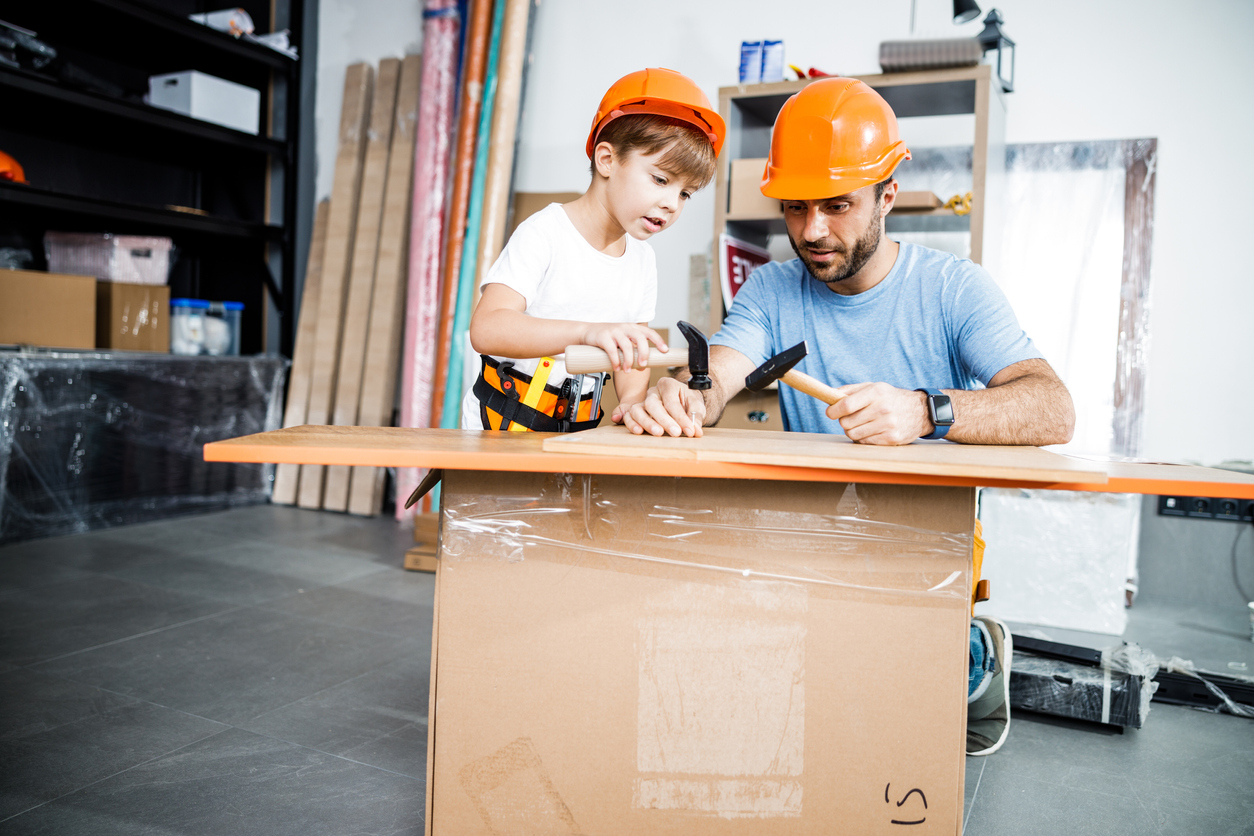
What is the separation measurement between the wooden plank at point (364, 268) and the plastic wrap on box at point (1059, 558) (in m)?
3.07

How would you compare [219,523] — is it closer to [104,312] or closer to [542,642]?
[104,312]

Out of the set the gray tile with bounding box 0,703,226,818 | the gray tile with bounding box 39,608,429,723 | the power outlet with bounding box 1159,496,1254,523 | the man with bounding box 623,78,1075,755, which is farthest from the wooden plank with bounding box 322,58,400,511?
the power outlet with bounding box 1159,496,1254,523

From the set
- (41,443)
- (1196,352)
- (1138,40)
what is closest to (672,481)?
(1196,352)

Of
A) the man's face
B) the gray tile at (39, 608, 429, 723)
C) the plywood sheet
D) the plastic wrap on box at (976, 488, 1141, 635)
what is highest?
the man's face

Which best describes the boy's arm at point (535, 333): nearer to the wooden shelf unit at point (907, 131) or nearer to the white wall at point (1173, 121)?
the wooden shelf unit at point (907, 131)

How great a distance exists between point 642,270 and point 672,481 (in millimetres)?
776

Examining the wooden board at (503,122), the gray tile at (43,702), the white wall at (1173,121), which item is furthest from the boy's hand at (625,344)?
the wooden board at (503,122)

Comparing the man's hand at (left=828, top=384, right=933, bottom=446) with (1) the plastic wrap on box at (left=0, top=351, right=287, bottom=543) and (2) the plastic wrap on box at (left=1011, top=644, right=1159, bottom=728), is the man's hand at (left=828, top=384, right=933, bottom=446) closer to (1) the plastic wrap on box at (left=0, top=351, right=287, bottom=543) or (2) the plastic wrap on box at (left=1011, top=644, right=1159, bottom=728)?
(2) the plastic wrap on box at (left=1011, top=644, right=1159, bottom=728)

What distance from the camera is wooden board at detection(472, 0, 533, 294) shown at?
380cm

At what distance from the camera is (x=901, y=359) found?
170 centimetres

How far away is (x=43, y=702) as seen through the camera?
201cm

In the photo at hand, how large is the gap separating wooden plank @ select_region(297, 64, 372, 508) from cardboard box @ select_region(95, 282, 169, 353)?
2.40ft

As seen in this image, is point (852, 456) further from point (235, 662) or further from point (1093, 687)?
point (235, 662)

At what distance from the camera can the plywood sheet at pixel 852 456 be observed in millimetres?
981
